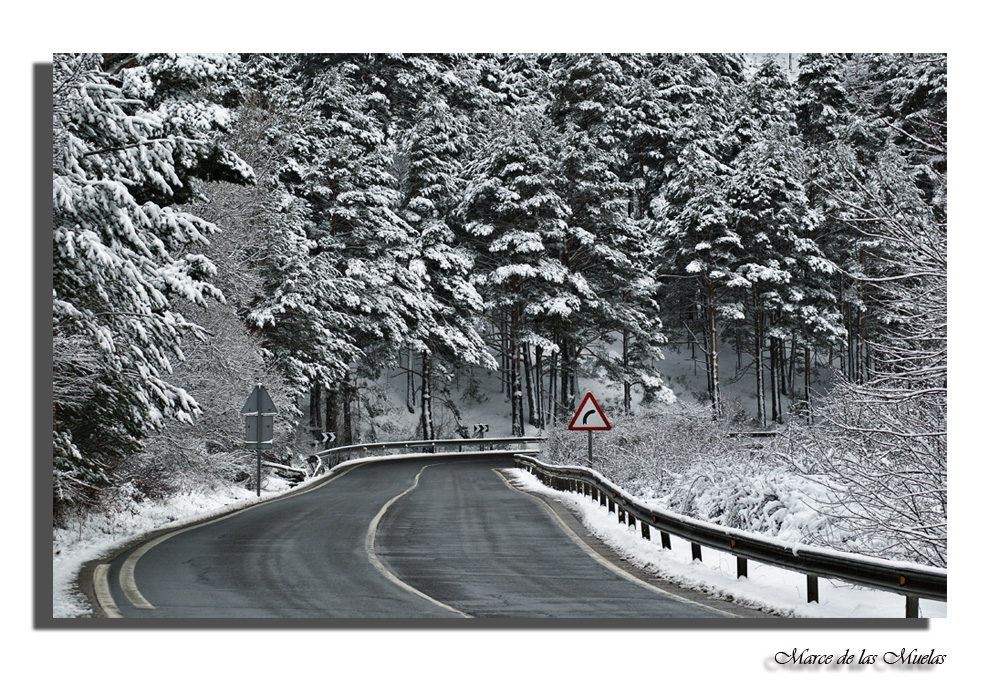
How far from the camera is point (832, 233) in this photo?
800 inches

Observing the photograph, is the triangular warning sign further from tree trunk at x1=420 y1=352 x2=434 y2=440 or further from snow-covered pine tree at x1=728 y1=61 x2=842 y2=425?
tree trunk at x1=420 y1=352 x2=434 y2=440

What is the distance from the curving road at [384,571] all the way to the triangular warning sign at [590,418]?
1.72m

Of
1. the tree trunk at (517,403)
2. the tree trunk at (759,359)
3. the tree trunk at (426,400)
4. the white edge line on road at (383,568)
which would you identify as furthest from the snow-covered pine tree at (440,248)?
the white edge line on road at (383,568)

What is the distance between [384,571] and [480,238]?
94.9ft

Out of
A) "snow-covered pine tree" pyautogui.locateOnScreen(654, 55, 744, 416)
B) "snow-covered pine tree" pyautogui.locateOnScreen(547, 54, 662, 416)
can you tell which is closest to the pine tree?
"snow-covered pine tree" pyautogui.locateOnScreen(547, 54, 662, 416)

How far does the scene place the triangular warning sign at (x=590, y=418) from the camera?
16.3 meters

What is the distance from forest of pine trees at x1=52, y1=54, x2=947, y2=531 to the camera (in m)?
9.24

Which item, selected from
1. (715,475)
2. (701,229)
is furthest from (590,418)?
(701,229)

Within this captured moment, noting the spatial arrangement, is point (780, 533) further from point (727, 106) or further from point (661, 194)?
point (661, 194)

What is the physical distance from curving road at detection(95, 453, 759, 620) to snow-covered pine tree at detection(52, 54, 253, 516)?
1616 millimetres

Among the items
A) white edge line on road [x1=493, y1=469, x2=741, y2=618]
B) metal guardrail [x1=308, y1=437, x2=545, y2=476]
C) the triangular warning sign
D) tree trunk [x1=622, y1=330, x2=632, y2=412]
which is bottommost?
metal guardrail [x1=308, y1=437, x2=545, y2=476]

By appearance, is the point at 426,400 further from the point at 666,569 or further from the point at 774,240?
the point at 666,569

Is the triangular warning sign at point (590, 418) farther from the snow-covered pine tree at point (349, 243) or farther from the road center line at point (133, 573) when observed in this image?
the snow-covered pine tree at point (349, 243)
